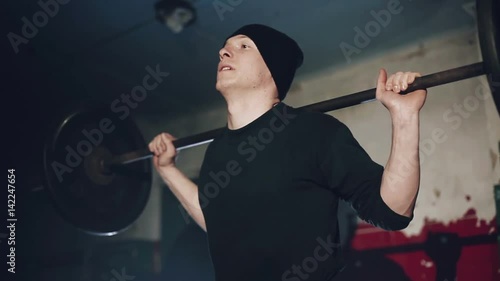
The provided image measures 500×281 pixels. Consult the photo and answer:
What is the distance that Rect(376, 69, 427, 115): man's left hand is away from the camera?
3.90 ft

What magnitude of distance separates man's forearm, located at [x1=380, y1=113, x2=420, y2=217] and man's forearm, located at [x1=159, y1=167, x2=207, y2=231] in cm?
A: 77

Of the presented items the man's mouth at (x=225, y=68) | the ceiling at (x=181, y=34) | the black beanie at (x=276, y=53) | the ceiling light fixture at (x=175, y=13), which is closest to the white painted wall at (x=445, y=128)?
the ceiling at (x=181, y=34)

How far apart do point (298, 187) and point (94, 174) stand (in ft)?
4.03

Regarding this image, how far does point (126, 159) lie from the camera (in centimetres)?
205

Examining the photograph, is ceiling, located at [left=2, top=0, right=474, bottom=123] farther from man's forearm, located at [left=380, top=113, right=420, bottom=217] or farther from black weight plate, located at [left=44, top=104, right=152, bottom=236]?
man's forearm, located at [left=380, top=113, right=420, bottom=217]

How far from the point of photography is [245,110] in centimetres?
148

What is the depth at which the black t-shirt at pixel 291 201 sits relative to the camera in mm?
1168

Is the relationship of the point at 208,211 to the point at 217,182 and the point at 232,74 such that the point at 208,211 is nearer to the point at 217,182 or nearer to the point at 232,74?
the point at 217,182

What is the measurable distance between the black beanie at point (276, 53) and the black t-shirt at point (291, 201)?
0.23 meters

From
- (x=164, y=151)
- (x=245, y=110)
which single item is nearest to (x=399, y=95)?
(x=245, y=110)

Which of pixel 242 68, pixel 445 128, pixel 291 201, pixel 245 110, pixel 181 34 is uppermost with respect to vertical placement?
pixel 181 34

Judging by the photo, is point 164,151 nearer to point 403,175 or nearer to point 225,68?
point 225,68

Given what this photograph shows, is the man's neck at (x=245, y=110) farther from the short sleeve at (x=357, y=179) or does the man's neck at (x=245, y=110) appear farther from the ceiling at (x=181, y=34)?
the ceiling at (x=181, y=34)

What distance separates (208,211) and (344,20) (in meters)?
1.44
